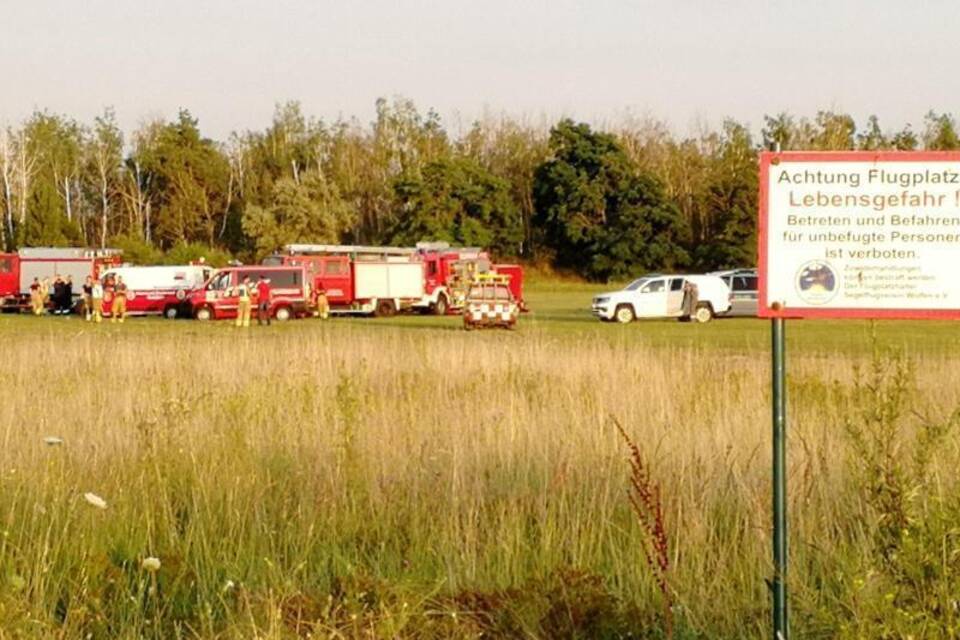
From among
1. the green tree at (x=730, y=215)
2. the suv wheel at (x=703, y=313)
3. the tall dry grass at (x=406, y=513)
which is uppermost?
the green tree at (x=730, y=215)

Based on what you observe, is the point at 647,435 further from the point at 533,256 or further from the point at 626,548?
the point at 533,256

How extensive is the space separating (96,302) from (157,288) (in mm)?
6235

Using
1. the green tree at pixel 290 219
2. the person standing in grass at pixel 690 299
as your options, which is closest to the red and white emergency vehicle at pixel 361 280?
the person standing in grass at pixel 690 299

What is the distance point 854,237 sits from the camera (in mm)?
4996

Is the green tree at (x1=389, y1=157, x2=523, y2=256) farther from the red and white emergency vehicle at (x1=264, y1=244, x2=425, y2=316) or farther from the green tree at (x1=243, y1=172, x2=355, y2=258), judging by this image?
the red and white emergency vehicle at (x1=264, y1=244, x2=425, y2=316)

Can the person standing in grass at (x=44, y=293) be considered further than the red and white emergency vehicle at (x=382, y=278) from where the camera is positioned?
Yes

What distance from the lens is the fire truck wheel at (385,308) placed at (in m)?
51.9

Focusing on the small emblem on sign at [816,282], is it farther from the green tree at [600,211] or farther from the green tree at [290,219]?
the green tree at [290,219]

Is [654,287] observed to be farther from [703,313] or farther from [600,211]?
[600,211]

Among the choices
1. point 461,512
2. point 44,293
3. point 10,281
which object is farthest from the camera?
point 10,281

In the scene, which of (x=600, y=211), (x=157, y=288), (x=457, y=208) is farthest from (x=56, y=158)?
(x=157, y=288)

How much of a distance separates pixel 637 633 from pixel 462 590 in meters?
0.93

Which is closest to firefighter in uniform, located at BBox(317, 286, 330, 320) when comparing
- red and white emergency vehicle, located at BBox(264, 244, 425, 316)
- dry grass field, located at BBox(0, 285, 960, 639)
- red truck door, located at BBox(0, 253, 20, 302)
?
red and white emergency vehicle, located at BBox(264, 244, 425, 316)

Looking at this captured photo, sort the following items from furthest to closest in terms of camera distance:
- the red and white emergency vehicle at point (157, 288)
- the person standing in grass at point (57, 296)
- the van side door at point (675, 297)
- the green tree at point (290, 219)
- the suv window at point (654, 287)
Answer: the green tree at point (290, 219) < the person standing in grass at point (57, 296) < the red and white emergency vehicle at point (157, 288) < the suv window at point (654, 287) < the van side door at point (675, 297)
